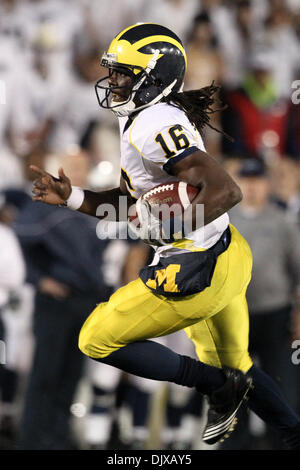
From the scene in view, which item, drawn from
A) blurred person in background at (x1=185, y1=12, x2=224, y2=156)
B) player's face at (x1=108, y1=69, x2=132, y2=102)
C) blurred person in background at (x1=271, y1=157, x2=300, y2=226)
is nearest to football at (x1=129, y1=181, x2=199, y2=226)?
player's face at (x1=108, y1=69, x2=132, y2=102)

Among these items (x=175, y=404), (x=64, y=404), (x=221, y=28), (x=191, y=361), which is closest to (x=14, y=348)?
(x=64, y=404)

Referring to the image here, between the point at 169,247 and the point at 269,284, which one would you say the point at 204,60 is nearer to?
the point at 269,284

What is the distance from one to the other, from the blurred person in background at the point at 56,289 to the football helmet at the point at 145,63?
2118 mm

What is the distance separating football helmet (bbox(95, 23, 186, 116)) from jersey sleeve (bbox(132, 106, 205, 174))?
0.19 metres

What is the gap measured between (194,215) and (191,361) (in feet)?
2.56

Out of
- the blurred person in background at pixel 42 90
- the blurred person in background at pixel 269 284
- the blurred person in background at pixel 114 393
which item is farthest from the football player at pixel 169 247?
the blurred person in background at pixel 42 90

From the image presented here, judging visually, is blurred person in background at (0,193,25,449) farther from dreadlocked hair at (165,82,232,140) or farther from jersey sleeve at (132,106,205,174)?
jersey sleeve at (132,106,205,174)

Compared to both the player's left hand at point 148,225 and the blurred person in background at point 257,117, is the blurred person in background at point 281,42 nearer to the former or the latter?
the blurred person in background at point 257,117

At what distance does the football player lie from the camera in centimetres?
336

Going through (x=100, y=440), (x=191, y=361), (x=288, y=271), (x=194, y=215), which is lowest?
(x=100, y=440)

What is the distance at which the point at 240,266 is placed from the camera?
367 centimetres

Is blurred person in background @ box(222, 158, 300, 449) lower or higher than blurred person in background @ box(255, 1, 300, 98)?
lower
